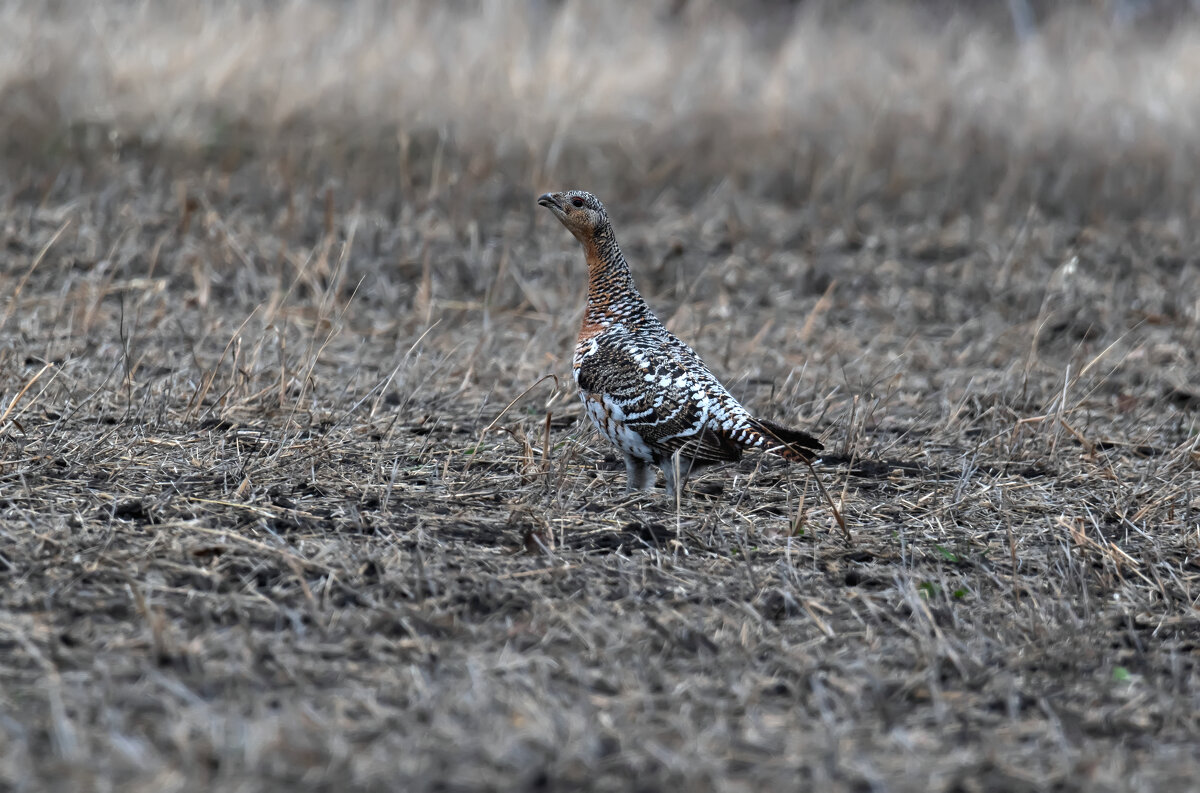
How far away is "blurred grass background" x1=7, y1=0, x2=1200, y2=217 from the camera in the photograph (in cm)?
893

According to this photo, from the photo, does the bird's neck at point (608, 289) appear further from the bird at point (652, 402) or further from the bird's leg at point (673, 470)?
the bird's leg at point (673, 470)

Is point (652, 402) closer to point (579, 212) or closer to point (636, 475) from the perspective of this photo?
point (636, 475)

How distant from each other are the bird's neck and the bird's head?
1.2 inches

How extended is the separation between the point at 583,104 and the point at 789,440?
6.29m

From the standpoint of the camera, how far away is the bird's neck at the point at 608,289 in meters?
4.96

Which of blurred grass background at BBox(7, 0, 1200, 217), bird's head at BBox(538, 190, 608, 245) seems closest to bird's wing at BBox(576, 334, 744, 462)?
bird's head at BBox(538, 190, 608, 245)

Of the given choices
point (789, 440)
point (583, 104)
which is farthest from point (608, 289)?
point (583, 104)

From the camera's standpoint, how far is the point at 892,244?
30.5 ft

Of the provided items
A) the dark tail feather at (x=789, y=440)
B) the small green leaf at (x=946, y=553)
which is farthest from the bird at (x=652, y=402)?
the small green leaf at (x=946, y=553)

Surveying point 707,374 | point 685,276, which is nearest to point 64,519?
point 707,374

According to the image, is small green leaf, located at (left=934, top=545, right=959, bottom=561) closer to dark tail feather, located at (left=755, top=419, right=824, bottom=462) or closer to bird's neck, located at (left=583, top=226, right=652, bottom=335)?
dark tail feather, located at (left=755, top=419, right=824, bottom=462)

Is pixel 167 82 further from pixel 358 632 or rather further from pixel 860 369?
pixel 358 632

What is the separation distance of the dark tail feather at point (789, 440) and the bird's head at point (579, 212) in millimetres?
1266

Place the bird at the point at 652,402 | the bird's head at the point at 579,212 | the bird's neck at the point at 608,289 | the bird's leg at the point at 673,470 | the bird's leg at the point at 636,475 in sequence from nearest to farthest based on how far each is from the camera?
the bird at the point at 652,402
the bird's leg at the point at 673,470
the bird's leg at the point at 636,475
the bird's neck at the point at 608,289
the bird's head at the point at 579,212
